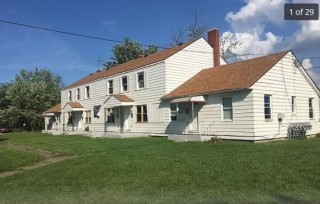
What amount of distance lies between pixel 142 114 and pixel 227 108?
9028 mm

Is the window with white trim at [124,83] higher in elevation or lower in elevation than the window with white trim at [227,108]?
higher

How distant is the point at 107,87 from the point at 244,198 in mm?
27363

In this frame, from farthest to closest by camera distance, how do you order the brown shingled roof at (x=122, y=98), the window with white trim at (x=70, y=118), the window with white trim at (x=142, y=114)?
1. the window with white trim at (x=70, y=118)
2. the brown shingled roof at (x=122, y=98)
3. the window with white trim at (x=142, y=114)

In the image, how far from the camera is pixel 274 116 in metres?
22.2

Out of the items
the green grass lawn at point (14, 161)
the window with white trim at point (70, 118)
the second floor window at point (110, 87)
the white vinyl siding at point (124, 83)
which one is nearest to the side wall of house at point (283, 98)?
the green grass lawn at point (14, 161)

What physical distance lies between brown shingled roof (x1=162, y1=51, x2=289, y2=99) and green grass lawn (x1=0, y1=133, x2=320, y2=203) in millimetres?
7521

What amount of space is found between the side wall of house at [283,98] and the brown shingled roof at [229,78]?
1.35 ft

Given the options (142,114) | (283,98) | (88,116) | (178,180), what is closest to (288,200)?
(178,180)

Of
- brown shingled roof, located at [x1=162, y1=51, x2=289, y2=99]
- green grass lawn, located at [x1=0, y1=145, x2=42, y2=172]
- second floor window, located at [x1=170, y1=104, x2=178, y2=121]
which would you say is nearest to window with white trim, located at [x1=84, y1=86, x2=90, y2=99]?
brown shingled roof, located at [x1=162, y1=51, x2=289, y2=99]

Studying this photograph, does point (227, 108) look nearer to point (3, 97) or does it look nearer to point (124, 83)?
point (124, 83)

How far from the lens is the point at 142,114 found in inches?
1163

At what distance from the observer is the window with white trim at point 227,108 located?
22.1 m

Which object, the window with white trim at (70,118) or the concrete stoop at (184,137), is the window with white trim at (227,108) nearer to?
the concrete stoop at (184,137)

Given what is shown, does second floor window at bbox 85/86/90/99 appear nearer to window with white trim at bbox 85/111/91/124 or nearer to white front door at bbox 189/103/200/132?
window with white trim at bbox 85/111/91/124
